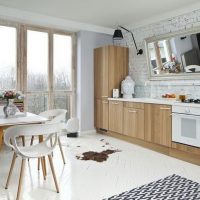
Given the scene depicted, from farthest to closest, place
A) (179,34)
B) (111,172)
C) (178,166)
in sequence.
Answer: (179,34)
(178,166)
(111,172)

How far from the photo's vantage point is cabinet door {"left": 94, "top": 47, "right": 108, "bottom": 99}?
501 centimetres

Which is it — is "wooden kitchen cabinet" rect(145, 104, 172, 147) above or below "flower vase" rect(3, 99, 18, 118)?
below

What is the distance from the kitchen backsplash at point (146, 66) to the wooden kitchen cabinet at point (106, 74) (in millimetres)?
252

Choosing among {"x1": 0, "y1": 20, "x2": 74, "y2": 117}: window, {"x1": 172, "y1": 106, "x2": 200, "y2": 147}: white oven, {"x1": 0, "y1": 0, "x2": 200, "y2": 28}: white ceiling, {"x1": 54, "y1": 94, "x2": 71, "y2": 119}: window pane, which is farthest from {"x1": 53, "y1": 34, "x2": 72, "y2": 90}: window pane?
{"x1": 172, "y1": 106, "x2": 200, "y2": 147}: white oven

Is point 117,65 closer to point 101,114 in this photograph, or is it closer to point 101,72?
point 101,72

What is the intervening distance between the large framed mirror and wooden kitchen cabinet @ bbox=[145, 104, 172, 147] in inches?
30.9

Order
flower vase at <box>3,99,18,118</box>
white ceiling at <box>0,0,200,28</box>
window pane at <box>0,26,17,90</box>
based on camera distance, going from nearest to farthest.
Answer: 1. flower vase at <box>3,99,18,118</box>
2. white ceiling at <box>0,0,200,28</box>
3. window pane at <box>0,26,17,90</box>

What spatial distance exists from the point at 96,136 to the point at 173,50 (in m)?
2.46

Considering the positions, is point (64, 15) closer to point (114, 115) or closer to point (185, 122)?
point (114, 115)

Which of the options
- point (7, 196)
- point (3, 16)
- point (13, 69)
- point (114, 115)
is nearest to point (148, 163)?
point (114, 115)

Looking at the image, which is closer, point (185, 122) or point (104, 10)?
point (185, 122)

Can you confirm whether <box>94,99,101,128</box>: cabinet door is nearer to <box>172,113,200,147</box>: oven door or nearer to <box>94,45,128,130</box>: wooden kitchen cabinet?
<box>94,45,128,130</box>: wooden kitchen cabinet

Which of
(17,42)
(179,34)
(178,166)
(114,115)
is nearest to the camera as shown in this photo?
(178,166)

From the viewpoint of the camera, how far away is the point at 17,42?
4516mm
